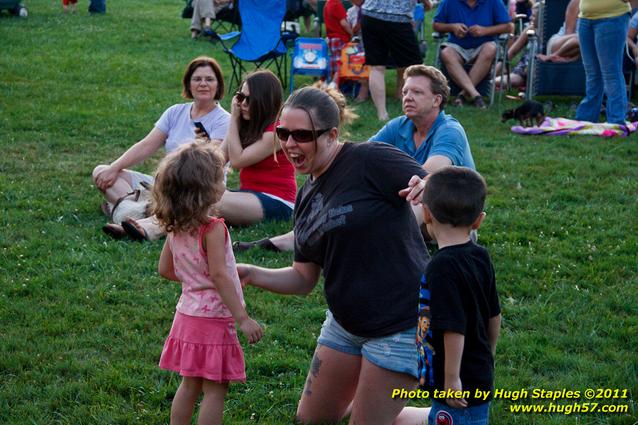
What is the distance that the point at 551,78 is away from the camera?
11297 millimetres

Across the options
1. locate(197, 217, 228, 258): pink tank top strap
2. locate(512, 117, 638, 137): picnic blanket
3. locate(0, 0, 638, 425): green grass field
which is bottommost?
locate(0, 0, 638, 425): green grass field

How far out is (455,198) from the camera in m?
2.94

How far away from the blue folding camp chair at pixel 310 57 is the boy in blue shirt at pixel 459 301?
9356 mm

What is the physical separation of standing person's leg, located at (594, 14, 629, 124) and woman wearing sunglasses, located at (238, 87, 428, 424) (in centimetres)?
664

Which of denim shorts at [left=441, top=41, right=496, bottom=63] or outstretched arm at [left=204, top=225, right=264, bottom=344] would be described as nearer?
outstretched arm at [left=204, top=225, right=264, bottom=344]

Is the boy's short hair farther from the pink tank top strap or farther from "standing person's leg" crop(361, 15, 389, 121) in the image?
"standing person's leg" crop(361, 15, 389, 121)

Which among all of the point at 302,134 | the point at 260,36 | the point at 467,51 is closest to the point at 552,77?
the point at 467,51

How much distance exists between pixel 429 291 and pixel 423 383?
1.19ft

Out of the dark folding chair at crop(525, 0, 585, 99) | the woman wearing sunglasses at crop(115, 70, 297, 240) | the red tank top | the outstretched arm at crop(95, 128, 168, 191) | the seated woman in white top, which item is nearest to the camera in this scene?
the woman wearing sunglasses at crop(115, 70, 297, 240)

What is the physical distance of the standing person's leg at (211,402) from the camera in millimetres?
3453

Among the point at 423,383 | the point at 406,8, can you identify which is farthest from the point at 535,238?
the point at 406,8

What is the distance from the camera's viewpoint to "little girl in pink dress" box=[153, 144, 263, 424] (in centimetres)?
332

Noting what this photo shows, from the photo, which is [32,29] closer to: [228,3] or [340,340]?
[228,3]

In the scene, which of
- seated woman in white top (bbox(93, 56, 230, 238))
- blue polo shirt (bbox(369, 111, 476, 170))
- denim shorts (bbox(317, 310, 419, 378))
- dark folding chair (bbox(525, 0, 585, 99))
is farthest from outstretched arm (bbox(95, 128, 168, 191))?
dark folding chair (bbox(525, 0, 585, 99))
